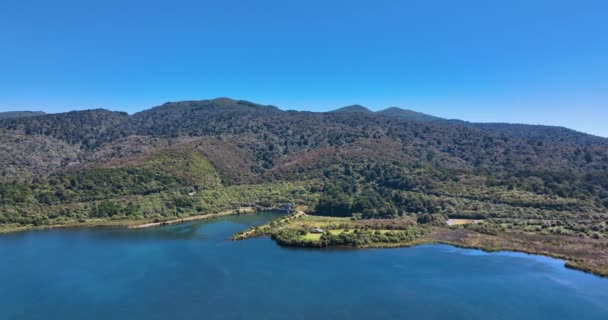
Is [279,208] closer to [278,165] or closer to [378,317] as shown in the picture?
[278,165]

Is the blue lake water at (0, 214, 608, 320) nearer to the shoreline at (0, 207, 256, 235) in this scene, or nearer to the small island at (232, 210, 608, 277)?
the small island at (232, 210, 608, 277)

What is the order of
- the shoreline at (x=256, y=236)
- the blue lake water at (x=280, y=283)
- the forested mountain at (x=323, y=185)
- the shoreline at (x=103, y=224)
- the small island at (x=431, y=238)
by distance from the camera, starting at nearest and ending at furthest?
the blue lake water at (x=280, y=283) < the shoreline at (x=256, y=236) < the small island at (x=431, y=238) < the shoreline at (x=103, y=224) < the forested mountain at (x=323, y=185)

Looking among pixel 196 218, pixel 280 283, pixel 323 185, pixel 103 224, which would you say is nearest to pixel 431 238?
pixel 280 283

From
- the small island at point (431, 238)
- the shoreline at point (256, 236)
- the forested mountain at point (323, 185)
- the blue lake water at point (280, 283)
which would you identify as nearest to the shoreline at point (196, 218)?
the shoreline at point (256, 236)

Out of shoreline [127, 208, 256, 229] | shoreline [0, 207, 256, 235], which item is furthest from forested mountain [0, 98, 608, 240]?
shoreline [127, 208, 256, 229]

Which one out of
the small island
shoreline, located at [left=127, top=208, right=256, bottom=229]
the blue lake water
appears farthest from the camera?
shoreline, located at [left=127, top=208, right=256, bottom=229]

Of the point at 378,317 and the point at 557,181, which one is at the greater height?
the point at 557,181

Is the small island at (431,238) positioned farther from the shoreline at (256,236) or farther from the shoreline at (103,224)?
the shoreline at (103,224)

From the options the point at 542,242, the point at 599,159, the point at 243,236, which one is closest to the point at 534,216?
the point at 542,242
